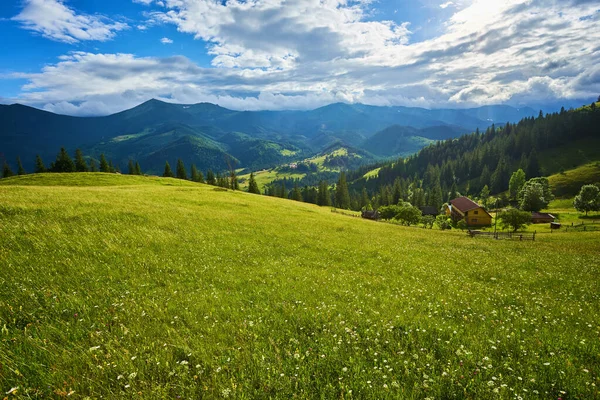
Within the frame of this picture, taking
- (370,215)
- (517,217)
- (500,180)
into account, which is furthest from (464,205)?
(500,180)

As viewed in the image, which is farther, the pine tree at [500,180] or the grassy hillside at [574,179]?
the pine tree at [500,180]

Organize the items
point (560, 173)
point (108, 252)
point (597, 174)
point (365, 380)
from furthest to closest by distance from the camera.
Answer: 1. point (560, 173)
2. point (597, 174)
3. point (108, 252)
4. point (365, 380)

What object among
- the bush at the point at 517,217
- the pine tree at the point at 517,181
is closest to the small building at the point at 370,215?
the bush at the point at 517,217

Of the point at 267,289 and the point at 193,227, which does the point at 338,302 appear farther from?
the point at 193,227

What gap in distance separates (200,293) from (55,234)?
9956 mm

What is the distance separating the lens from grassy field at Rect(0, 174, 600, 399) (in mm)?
5129

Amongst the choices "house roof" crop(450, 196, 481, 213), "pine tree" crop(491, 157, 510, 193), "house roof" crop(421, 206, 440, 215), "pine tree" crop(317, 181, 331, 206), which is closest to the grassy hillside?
"pine tree" crop(491, 157, 510, 193)

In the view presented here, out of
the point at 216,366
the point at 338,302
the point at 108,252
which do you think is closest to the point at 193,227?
the point at 108,252

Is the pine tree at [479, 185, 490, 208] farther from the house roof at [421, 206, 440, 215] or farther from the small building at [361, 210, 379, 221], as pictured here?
the small building at [361, 210, 379, 221]

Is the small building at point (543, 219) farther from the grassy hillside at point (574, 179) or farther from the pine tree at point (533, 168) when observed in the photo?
the pine tree at point (533, 168)

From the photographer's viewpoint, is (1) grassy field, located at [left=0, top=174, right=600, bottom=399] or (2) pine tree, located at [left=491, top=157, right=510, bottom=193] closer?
(1) grassy field, located at [left=0, top=174, right=600, bottom=399]

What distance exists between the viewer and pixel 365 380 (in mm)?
5332

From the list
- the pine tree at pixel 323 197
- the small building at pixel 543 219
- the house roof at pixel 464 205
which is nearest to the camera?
the small building at pixel 543 219

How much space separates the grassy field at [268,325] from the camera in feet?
16.8
